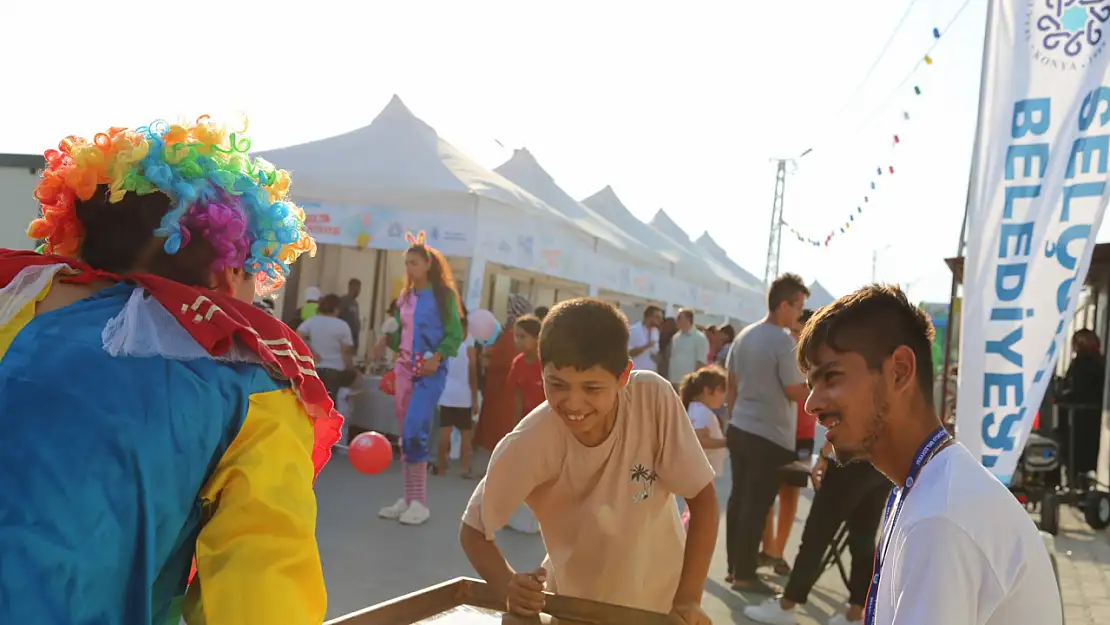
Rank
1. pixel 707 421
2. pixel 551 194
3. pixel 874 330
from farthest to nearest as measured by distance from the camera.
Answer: pixel 551 194 → pixel 707 421 → pixel 874 330

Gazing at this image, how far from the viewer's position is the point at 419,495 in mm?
7016

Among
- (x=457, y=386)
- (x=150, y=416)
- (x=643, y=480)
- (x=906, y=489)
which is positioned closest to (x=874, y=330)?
(x=906, y=489)

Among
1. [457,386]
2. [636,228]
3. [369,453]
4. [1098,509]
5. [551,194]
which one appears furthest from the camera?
[636,228]

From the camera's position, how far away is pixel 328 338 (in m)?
9.82

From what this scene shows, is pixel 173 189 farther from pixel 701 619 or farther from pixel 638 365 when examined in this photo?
pixel 638 365

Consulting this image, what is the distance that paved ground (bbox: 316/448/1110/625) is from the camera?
541cm

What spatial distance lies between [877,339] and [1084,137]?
10.0ft

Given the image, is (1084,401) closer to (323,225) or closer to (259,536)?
(323,225)

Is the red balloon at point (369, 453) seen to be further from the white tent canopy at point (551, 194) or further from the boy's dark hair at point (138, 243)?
the white tent canopy at point (551, 194)

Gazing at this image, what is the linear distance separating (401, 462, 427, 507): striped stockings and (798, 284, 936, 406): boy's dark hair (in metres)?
5.44

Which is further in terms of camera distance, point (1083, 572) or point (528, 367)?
point (528, 367)

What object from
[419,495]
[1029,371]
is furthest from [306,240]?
[419,495]

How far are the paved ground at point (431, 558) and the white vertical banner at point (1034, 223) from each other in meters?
2.08

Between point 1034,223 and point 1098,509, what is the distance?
6347mm
